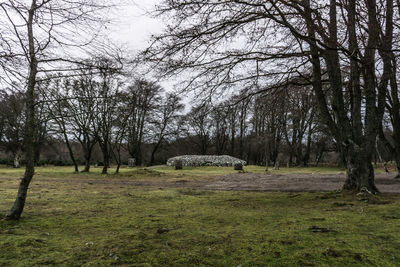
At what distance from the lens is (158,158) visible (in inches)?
1945

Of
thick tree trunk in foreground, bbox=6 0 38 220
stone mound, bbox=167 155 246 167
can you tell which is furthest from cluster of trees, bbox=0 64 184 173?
stone mound, bbox=167 155 246 167

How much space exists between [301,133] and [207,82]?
1193 inches

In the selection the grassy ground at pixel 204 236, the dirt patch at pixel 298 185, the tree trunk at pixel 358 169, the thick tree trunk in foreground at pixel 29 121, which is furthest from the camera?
the dirt patch at pixel 298 185

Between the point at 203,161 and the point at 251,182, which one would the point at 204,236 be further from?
the point at 203,161

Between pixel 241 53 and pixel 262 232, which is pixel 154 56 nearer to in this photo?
pixel 241 53

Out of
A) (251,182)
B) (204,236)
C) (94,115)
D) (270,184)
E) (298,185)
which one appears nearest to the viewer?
(204,236)

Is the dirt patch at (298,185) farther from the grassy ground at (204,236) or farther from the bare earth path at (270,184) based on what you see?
the grassy ground at (204,236)

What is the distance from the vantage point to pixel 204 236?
3.61m

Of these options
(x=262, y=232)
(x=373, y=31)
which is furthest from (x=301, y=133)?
(x=262, y=232)

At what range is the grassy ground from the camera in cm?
280

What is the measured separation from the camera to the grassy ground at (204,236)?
2.80 m

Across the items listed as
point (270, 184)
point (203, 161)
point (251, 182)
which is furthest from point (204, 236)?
point (203, 161)

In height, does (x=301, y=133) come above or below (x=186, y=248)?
above

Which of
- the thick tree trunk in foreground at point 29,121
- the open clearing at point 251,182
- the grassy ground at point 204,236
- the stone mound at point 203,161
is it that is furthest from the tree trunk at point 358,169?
the stone mound at point 203,161
